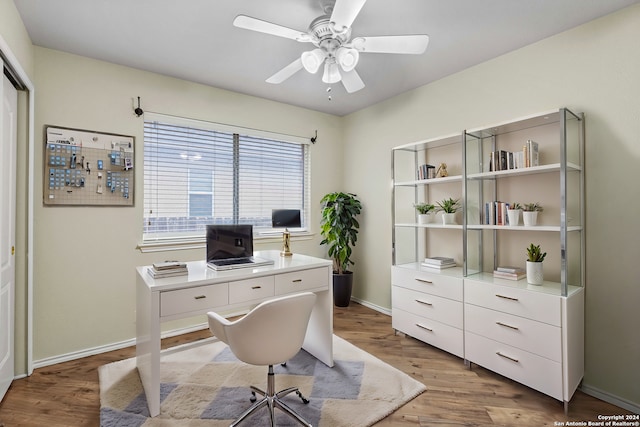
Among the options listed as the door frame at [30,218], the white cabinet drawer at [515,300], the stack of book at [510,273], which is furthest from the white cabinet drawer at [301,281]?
the door frame at [30,218]

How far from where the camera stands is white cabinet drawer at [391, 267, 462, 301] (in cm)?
261

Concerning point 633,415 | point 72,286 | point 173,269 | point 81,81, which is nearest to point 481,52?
point 633,415

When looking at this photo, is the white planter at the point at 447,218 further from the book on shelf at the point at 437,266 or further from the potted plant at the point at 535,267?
the potted plant at the point at 535,267

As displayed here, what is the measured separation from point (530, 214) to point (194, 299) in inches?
95.1

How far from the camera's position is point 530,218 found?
2.32 metres

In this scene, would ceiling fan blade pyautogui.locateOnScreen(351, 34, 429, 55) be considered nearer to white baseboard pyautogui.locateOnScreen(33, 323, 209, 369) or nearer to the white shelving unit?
the white shelving unit

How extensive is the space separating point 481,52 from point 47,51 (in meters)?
3.59

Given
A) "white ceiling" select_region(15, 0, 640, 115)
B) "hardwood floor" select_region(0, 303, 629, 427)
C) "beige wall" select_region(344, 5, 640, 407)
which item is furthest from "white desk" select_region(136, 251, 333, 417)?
"beige wall" select_region(344, 5, 640, 407)

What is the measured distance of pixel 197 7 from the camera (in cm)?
208

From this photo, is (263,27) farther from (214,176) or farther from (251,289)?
(214,176)

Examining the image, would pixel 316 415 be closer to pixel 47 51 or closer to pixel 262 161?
pixel 262 161

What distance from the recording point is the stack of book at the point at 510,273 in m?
2.42

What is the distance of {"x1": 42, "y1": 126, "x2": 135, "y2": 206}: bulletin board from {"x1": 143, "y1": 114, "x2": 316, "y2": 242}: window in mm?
228

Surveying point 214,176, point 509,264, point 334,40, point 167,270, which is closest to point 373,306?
point 509,264
